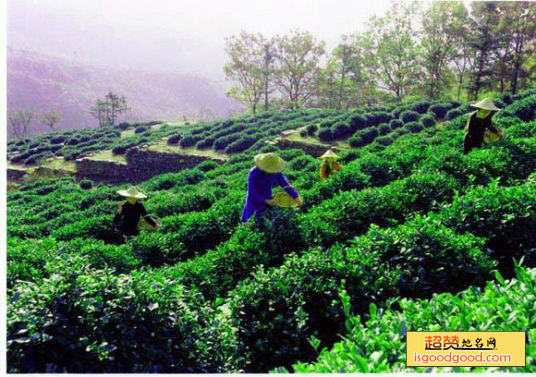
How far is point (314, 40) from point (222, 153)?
1466 inches

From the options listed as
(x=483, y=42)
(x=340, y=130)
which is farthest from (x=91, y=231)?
(x=483, y=42)

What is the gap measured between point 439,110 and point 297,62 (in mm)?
36419

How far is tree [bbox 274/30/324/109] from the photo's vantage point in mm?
56250

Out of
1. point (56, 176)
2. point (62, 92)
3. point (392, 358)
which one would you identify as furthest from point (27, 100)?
point (392, 358)

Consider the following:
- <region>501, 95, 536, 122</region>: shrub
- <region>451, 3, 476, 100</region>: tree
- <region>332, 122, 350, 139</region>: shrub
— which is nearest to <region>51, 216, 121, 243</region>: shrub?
<region>332, 122, 350, 139</region>: shrub

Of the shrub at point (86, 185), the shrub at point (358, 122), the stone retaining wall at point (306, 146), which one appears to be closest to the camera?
the stone retaining wall at point (306, 146)

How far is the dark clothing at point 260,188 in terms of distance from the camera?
25.6 feet

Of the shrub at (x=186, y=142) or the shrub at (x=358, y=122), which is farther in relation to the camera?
the shrub at (x=186, y=142)

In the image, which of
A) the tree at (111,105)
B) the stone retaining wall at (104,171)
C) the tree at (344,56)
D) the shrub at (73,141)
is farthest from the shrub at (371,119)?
the tree at (111,105)

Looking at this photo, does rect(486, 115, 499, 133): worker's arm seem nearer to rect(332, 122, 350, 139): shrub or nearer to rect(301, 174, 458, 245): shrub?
rect(301, 174, 458, 245): shrub

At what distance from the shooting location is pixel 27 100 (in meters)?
152

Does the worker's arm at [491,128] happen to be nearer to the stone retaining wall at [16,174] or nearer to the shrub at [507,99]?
the shrub at [507,99]

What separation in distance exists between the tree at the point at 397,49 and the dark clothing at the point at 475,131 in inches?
1542

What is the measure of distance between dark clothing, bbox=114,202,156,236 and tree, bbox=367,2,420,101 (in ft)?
141
